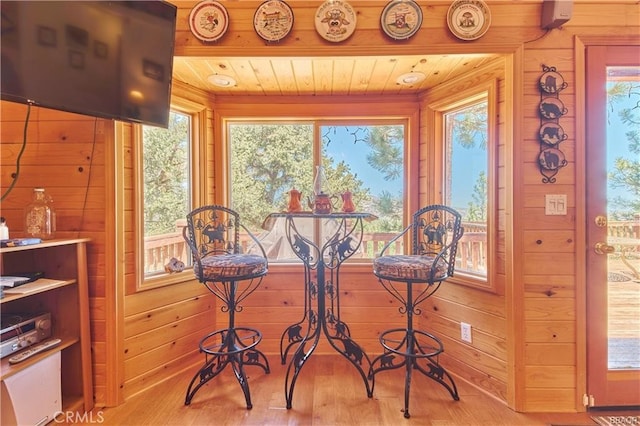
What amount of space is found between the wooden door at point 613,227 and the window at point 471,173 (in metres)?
0.50

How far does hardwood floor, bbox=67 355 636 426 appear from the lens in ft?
5.33

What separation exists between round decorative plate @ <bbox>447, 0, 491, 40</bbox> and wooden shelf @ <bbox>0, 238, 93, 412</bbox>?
2.45 m

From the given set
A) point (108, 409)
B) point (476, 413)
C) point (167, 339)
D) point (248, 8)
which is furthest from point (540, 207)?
point (108, 409)

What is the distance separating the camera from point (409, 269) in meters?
1.65

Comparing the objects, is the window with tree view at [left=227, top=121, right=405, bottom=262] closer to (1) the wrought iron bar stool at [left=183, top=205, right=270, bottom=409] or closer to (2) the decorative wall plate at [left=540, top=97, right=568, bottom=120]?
(1) the wrought iron bar stool at [left=183, top=205, right=270, bottom=409]

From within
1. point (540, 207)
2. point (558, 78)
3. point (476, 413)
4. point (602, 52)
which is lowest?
point (476, 413)

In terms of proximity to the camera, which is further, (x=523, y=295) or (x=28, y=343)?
(x=523, y=295)

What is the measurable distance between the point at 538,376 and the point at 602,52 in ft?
6.27

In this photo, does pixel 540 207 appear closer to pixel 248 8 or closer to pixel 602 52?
pixel 602 52

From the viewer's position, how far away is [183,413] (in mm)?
1688

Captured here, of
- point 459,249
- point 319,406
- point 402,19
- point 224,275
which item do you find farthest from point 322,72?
point 319,406

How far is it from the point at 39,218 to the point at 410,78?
96.5 inches

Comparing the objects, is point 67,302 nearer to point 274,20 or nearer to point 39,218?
point 39,218

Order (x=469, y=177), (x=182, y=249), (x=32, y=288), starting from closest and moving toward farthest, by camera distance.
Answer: (x=32, y=288) < (x=469, y=177) < (x=182, y=249)
